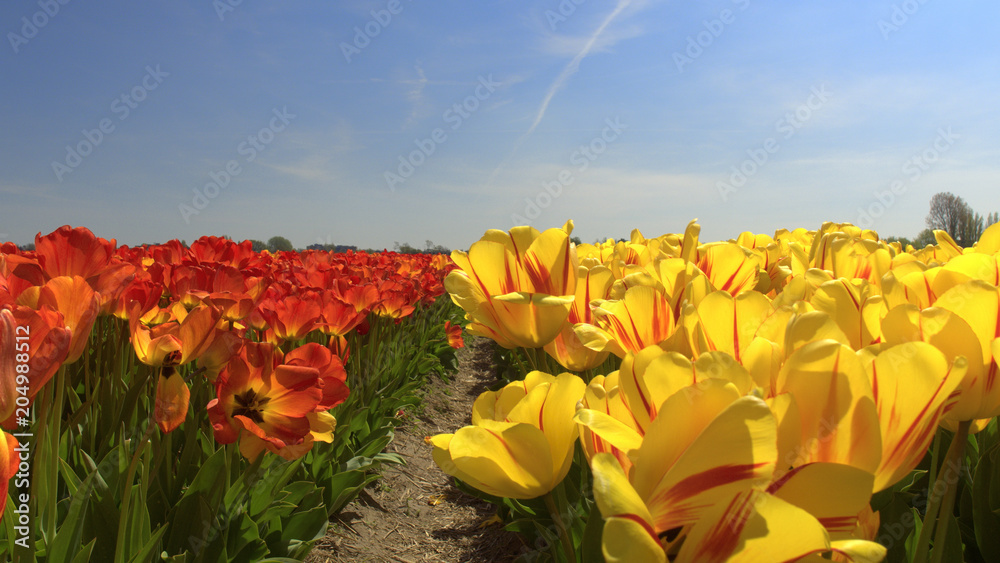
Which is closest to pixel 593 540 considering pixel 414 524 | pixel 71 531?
pixel 71 531

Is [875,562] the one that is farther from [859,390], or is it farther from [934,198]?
[934,198]

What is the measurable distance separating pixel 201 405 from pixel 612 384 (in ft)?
6.92

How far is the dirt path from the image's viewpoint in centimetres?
277

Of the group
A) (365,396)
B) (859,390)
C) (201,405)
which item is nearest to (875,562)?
(859,390)

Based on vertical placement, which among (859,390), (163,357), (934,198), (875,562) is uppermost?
(934,198)

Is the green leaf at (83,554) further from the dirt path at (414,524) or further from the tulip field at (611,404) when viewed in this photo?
the dirt path at (414,524)

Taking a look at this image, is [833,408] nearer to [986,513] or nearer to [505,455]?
[505,455]

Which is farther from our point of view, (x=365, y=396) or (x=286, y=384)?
(x=365, y=396)

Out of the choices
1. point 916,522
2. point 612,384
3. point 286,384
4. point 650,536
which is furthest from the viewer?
point 286,384

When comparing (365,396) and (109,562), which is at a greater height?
(365,396)

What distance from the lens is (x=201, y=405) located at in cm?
221

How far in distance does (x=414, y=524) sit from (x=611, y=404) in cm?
306

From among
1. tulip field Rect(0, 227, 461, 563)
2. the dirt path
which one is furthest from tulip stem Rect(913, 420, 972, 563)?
the dirt path

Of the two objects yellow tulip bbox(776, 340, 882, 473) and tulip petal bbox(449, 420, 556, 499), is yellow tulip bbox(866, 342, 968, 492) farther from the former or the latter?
tulip petal bbox(449, 420, 556, 499)
